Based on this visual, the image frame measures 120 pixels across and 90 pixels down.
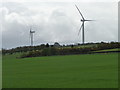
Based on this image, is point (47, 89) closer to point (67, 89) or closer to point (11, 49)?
point (67, 89)

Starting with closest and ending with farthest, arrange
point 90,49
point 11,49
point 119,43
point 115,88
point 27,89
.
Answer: point 115,88 → point 27,89 → point 90,49 → point 119,43 → point 11,49

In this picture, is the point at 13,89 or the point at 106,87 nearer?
the point at 106,87

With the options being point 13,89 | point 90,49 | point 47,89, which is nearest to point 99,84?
point 47,89

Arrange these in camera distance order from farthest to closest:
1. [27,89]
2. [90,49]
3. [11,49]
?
[11,49]
[90,49]
[27,89]

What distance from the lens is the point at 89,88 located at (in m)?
17.5

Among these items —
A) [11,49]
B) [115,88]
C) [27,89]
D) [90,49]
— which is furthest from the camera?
[11,49]

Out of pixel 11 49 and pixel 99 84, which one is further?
pixel 11 49

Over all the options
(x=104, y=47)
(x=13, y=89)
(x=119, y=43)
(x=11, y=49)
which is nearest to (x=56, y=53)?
(x=104, y=47)

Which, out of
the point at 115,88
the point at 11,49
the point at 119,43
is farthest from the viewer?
the point at 11,49

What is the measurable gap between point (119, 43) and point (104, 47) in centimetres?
996

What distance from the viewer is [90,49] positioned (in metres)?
94.2

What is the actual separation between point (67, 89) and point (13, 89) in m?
3.34

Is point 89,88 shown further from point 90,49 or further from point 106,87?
point 90,49

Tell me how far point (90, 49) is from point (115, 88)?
77.4 metres
